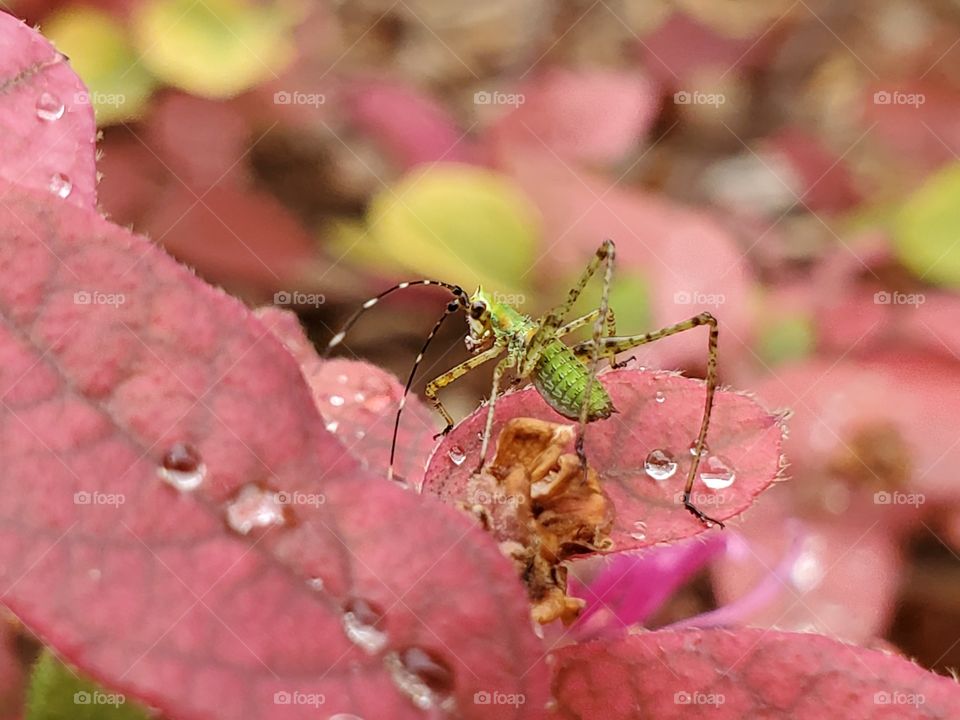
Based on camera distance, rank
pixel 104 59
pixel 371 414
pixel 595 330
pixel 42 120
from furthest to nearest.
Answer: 1. pixel 104 59
2. pixel 595 330
3. pixel 371 414
4. pixel 42 120

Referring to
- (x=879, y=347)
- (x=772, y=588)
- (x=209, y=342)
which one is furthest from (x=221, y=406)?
(x=879, y=347)

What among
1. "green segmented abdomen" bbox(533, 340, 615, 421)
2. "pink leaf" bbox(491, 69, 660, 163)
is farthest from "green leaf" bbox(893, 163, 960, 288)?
"green segmented abdomen" bbox(533, 340, 615, 421)

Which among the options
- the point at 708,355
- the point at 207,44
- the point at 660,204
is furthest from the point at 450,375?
the point at 207,44

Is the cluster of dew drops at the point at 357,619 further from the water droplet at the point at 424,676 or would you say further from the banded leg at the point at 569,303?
the banded leg at the point at 569,303

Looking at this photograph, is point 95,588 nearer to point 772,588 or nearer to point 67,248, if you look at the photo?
point 67,248

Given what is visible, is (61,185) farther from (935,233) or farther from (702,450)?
(935,233)

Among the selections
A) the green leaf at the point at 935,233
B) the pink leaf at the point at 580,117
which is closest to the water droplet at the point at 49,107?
the pink leaf at the point at 580,117
